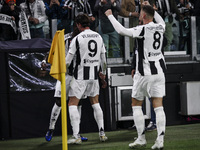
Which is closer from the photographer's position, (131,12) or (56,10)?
(56,10)

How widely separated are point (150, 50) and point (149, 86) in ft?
1.74

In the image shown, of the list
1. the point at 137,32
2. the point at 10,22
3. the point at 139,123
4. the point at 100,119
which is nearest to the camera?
the point at 137,32

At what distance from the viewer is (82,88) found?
777cm

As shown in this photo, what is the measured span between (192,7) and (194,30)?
0.81 meters

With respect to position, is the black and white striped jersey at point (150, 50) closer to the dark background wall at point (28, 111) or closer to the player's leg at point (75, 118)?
the player's leg at point (75, 118)

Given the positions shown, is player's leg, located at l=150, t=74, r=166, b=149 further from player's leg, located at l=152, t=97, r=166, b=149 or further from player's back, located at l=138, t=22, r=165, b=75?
player's back, located at l=138, t=22, r=165, b=75

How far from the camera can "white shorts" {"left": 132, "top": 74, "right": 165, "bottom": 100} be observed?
688 cm

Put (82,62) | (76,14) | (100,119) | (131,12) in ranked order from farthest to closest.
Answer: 1. (131,12)
2. (76,14)
3. (100,119)
4. (82,62)

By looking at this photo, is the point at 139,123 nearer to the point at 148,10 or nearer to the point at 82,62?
the point at 82,62

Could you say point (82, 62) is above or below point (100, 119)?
above

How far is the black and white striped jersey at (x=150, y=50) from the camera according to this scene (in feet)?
22.5

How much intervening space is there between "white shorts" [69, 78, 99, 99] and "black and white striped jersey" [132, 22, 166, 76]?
3.97 feet

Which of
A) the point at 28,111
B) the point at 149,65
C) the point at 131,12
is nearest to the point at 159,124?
the point at 149,65

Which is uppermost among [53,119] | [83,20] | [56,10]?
[56,10]
